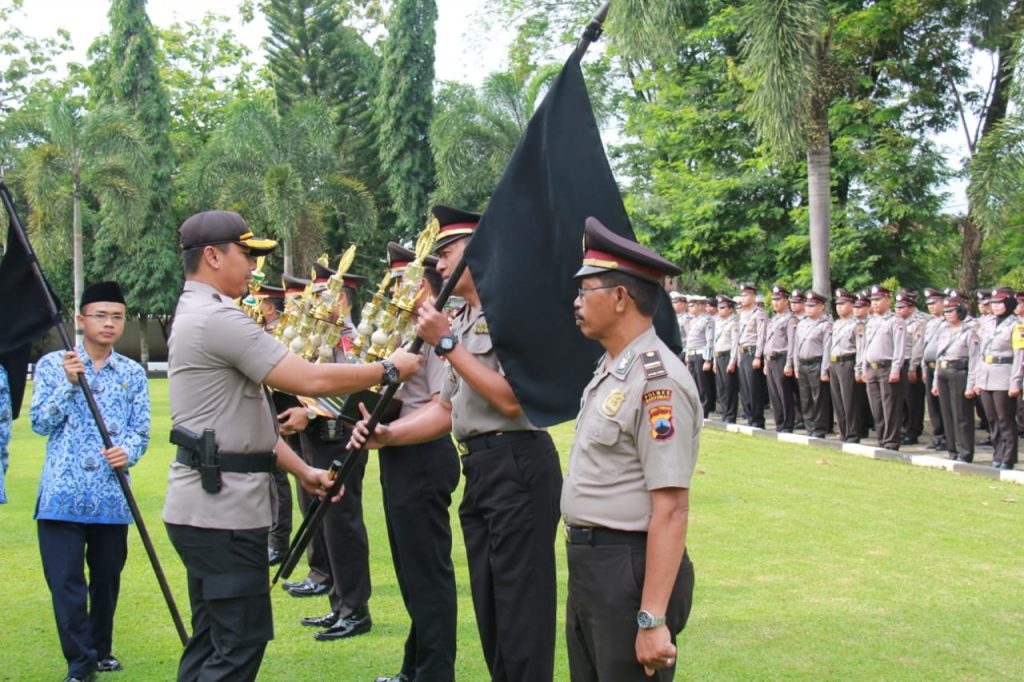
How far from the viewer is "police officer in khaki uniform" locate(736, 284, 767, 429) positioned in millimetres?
16578

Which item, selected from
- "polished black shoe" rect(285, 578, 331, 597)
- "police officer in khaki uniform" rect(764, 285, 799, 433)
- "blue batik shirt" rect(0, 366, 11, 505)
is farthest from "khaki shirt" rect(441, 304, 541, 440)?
"police officer in khaki uniform" rect(764, 285, 799, 433)

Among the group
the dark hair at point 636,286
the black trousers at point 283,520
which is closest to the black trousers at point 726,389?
the black trousers at point 283,520

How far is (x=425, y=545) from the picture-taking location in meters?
4.73

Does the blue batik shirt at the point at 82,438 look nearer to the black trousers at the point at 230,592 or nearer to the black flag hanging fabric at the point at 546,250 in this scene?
the black trousers at the point at 230,592

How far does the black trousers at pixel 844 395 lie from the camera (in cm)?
1420

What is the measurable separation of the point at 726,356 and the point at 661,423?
608 inches

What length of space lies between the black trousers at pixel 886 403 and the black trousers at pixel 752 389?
281 cm

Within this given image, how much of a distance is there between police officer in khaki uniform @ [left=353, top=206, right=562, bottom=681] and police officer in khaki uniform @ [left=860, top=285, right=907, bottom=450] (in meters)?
10.4

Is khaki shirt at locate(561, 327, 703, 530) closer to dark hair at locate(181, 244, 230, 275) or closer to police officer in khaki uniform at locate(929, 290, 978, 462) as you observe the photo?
dark hair at locate(181, 244, 230, 275)

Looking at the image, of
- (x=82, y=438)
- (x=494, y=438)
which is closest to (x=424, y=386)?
(x=494, y=438)

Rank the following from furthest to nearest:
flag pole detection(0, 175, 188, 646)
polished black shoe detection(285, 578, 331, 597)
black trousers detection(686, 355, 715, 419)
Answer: black trousers detection(686, 355, 715, 419)
polished black shoe detection(285, 578, 331, 597)
flag pole detection(0, 175, 188, 646)

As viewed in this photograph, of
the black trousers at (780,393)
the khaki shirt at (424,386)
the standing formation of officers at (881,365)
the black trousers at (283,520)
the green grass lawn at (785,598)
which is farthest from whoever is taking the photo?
the black trousers at (780,393)

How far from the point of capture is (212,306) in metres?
3.78

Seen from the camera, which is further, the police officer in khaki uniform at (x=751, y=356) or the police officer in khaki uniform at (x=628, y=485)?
the police officer in khaki uniform at (x=751, y=356)
